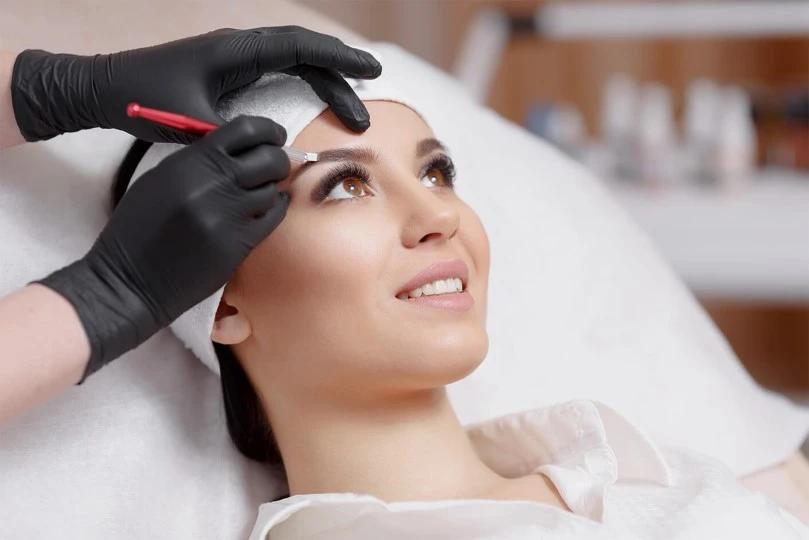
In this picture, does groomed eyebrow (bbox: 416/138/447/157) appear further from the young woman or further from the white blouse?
the white blouse

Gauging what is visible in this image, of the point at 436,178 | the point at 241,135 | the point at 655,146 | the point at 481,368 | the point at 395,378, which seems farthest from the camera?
the point at 655,146

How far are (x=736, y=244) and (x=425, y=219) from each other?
5.05ft

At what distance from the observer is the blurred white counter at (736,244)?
7.64 feet

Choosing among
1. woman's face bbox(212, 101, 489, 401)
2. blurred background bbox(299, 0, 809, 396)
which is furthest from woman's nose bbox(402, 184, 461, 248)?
blurred background bbox(299, 0, 809, 396)

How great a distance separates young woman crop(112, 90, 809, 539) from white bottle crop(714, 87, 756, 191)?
165cm

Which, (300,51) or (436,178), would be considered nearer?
(300,51)

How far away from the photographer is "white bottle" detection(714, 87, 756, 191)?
105 inches

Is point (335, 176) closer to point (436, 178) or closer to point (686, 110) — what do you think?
point (436, 178)

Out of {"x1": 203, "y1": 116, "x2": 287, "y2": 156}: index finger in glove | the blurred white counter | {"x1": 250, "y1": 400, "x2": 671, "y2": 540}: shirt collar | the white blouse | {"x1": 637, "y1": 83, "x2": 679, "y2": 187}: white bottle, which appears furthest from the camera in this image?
{"x1": 637, "y1": 83, "x2": 679, "y2": 187}: white bottle

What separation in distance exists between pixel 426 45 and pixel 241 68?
2128mm

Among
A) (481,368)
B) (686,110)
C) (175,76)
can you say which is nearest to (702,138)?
(686,110)

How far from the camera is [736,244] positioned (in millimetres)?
2377

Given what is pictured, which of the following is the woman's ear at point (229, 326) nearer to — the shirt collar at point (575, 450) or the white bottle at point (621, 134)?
the shirt collar at point (575, 450)

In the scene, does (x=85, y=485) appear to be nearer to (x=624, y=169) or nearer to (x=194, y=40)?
(x=194, y=40)
